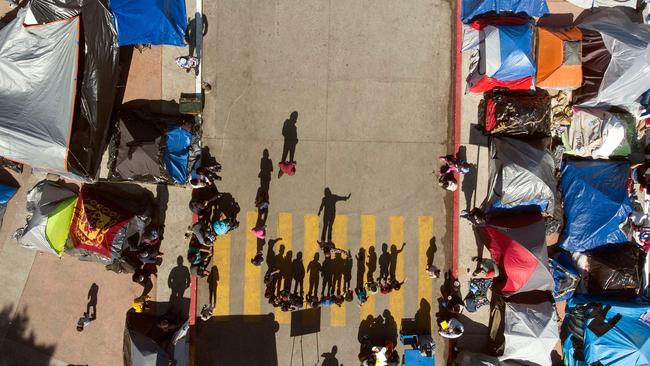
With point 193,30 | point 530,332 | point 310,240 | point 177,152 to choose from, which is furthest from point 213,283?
point 530,332

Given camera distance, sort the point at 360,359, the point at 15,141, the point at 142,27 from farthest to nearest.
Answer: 1. the point at 360,359
2. the point at 142,27
3. the point at 15,141

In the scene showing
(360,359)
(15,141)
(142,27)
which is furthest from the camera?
(360,359)

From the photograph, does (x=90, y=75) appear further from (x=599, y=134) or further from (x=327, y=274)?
(x=599, y=134)

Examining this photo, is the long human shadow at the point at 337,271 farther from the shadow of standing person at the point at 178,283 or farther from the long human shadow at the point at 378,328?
the shadow of standing person at the point at 178,283

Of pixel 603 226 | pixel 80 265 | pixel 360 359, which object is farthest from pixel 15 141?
pixel 603 226

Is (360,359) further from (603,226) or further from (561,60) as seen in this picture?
(561,60)

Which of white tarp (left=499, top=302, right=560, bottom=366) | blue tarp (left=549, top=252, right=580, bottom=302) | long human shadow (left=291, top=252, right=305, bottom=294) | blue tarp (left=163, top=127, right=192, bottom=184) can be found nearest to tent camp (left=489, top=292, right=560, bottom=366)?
white tarp (left=499, top=302, right=560, bottom=366)

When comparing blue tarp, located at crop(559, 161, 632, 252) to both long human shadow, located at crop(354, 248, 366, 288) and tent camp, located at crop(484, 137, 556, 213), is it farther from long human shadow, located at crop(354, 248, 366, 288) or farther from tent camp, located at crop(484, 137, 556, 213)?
long human shadow, located at crop(354, 248, 366, 288)
